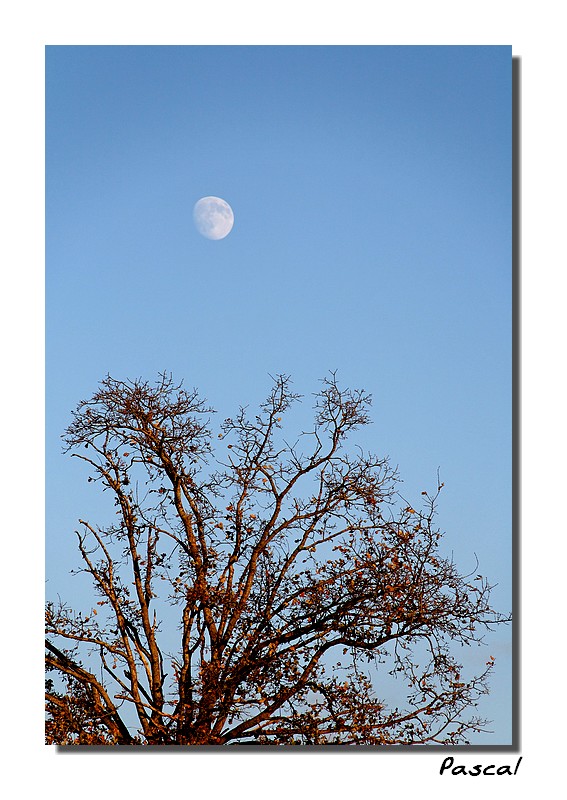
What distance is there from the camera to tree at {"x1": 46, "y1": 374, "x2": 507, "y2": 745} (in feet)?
12.4

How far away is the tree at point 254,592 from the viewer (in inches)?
148

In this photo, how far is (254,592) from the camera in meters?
3.90

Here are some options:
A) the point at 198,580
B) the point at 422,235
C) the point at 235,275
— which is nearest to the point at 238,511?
the point at 198,580
